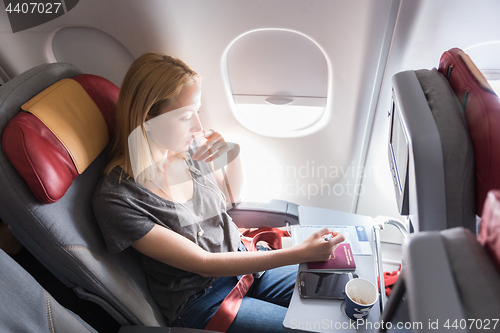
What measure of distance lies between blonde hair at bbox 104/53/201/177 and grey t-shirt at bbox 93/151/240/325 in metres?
0.09

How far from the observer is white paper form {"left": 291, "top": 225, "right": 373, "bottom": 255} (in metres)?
1.19

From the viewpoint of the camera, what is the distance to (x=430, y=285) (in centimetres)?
36

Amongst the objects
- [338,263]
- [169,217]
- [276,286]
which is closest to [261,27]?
[169,217]

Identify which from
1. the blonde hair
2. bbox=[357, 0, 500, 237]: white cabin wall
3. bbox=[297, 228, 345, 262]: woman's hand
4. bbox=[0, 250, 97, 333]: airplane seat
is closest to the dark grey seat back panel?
bbox=[297, 228, 345, 262]: woman's hand

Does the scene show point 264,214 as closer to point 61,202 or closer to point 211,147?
point 211,147

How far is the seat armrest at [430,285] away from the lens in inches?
13.8

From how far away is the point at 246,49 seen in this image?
137 centimetres

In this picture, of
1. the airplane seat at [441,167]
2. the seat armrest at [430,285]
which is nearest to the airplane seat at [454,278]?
the seat armrest at [430,285]

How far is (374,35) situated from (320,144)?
1.97ft

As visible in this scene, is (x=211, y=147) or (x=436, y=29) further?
(x=211, y=147)

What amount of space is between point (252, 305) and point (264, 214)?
0.47 m

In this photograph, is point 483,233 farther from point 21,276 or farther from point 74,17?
point 74,17

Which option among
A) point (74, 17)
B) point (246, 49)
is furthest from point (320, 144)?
point (74, 17)

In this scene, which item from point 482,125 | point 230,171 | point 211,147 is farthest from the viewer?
point 230,171
